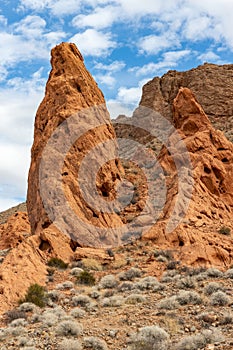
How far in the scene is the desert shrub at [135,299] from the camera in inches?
571

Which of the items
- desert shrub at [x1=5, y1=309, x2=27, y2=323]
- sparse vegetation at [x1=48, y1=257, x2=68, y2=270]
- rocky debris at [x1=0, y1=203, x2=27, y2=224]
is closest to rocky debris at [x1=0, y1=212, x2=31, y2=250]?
sparse vegetation at [x1=48, y1=257, x2=68, y2=270]

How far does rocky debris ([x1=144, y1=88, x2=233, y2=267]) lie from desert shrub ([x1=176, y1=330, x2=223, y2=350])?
8139mm

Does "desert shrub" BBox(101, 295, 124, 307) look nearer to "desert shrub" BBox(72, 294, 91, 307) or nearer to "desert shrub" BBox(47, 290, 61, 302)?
"desert shrub" BBox(72, 294, 91, 307)

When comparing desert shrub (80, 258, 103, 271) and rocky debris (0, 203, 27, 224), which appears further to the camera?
rocky debris (0, 203, 27, 224)

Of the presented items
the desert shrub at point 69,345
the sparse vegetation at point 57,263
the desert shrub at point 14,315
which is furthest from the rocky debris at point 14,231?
the desert shrub at point 69,345

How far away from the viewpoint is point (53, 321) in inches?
505

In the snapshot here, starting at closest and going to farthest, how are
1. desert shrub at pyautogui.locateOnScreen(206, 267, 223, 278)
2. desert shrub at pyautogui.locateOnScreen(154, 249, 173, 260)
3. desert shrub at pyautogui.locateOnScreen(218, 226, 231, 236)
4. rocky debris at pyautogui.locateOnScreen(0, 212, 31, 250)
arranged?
desert shrub at pyautogui.locateOnScreen(206, 267, 223, 278) → desert shrub at pyautogui.locateOnScreen(154, 249, 173, 260) → desert shrub at pyautogui.locateOnScreen(218, 226, 231, 236) → rocky debris at pyautogui.locateOnScreen(0, 212, 31, 250)

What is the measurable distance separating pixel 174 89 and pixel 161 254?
56.8 m

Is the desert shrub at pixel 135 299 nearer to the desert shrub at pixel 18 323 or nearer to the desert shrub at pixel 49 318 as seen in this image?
the desert shrub at pixel 49 318

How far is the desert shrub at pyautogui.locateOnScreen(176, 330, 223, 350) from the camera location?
10320mm

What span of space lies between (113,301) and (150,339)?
13.0 feet

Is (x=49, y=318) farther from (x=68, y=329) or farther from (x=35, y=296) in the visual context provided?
(x=35, y=296)

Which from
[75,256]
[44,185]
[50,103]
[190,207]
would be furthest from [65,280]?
[50,103]

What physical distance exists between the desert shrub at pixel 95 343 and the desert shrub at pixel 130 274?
6489 mm
